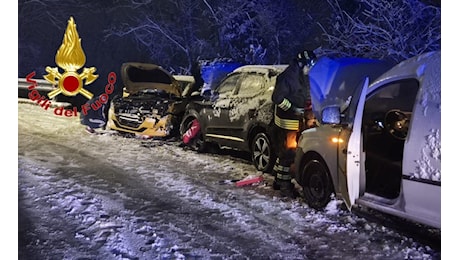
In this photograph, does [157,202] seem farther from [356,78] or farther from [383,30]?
[383,30]

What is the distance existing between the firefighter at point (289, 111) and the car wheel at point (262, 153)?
7 cm

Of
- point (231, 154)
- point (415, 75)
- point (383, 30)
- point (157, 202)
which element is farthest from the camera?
point (231, 154)

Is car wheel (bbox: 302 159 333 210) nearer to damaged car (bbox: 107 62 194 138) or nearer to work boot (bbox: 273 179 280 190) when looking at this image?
work boot (bbox: 273 179 280 190)

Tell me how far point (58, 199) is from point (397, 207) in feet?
7.95

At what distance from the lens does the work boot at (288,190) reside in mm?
4033

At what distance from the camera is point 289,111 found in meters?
4.04

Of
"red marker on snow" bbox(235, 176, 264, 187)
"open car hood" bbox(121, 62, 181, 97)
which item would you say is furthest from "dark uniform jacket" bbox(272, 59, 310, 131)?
"open car hood" bbox(121, 62, 181, 97)

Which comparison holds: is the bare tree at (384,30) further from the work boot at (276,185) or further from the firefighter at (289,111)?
the work boot at (276,185)

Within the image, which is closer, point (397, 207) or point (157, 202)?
point (397, 207)

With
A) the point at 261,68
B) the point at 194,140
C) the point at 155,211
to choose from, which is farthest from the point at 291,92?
the point at 155,211

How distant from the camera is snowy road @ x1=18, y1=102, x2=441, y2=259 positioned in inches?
132

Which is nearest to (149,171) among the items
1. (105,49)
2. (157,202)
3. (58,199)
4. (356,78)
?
(157,202)

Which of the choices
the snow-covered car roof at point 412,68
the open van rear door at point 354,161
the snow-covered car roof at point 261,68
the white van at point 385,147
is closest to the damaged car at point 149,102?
the snow-covered car roof at point 261,68

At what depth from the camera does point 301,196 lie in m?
4.02
